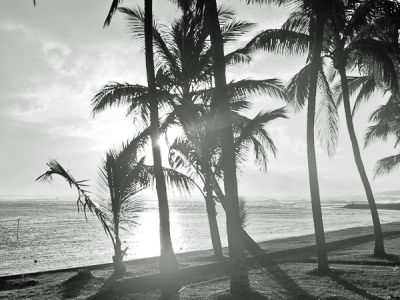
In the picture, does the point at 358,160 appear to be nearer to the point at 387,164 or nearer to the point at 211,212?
the point at 211,212

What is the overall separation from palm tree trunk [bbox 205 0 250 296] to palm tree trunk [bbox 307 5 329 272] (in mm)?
2700

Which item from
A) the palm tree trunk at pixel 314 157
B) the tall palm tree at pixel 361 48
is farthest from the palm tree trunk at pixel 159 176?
the tall palm tree at pixel 361 48

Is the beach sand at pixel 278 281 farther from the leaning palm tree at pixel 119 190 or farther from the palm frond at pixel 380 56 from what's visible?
the palm frond at pixel 380 56

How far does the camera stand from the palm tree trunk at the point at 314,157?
33.4 ft

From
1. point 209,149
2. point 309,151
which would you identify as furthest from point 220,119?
point 209,149

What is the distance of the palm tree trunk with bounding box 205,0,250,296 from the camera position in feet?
26.7

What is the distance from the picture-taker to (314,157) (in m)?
10.5

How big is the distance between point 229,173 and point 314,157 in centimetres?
300

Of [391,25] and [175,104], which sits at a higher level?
[391,25]

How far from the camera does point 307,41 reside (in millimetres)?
11195

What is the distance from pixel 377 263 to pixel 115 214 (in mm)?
6996

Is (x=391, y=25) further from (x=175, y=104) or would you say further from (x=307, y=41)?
(x=175, y=104)

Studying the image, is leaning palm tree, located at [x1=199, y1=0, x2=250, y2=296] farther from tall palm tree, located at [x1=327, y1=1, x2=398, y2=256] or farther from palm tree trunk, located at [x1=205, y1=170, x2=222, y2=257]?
palm tree trunk, located at [x1=205, y1=170, x2=222, y2=257]

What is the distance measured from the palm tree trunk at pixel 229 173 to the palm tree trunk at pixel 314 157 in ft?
8.86
